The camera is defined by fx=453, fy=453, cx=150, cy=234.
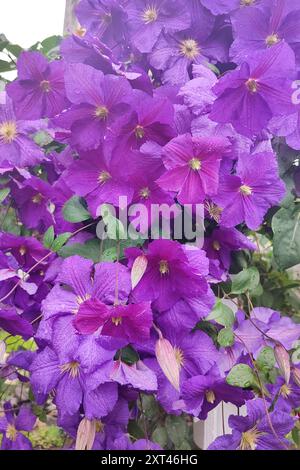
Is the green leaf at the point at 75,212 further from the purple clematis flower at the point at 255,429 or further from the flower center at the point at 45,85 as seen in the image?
the purple clematis flower at the point at 255,429

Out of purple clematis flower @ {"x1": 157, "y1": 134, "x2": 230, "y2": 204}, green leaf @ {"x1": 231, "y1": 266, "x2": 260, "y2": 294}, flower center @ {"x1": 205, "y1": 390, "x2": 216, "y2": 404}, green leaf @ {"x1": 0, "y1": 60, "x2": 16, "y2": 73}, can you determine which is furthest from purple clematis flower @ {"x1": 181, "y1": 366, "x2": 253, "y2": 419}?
green leaf @ {"x1": 0, "y1": 60, "x2": 16, "y2": 73}

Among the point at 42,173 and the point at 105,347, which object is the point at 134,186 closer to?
the point at 105,347

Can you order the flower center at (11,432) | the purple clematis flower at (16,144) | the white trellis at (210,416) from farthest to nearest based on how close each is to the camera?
the white trellis at (210,416), the flower center at (11,432), the purple clematis flower at (16,144)

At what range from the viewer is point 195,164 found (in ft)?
1.60

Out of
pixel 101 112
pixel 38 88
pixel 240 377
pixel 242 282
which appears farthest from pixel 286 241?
pixel 38 88

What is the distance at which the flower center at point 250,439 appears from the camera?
0.57 metres

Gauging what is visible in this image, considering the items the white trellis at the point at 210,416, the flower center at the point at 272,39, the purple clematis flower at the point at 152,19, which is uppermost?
the purple clematis flower at the point at 152,19

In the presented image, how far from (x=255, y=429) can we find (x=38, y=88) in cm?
53

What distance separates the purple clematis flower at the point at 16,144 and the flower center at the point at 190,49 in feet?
0.84

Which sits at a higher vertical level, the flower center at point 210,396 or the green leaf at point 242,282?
the green leaf at point 242,282

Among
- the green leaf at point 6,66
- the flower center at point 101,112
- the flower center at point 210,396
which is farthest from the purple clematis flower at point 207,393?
the green leaf at point 6,66

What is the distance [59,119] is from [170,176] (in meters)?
0.15

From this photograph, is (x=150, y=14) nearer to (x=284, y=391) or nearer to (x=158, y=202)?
(x=158, y=202)

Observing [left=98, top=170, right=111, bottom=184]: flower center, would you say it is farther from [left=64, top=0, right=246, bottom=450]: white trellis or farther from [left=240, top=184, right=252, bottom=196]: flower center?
[left=64, top=0, right=246, bottom=450]: white trellis
